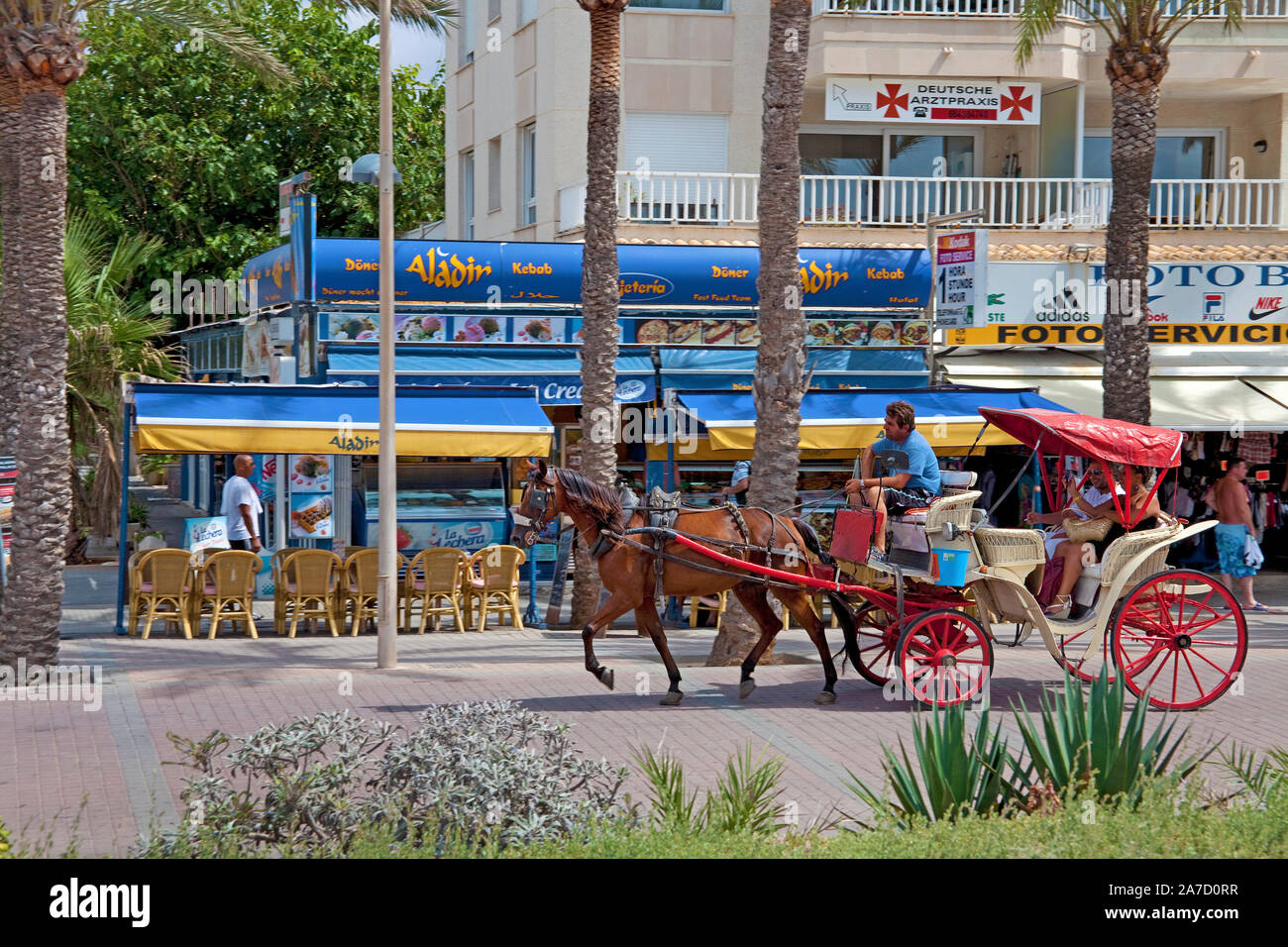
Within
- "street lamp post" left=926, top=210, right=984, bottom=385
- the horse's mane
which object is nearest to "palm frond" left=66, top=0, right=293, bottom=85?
"street lamp post" left=926, top=210, right=984, bottom=385

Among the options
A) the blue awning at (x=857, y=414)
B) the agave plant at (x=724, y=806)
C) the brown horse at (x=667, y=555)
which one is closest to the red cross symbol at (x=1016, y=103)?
the blue awning at (x=857, y=414)

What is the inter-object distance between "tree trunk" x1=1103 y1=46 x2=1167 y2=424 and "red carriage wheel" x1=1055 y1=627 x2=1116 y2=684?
11.6 ft

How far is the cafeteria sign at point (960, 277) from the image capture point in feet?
61.9

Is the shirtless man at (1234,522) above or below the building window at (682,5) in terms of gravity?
below

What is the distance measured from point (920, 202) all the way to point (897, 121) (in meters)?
1.49

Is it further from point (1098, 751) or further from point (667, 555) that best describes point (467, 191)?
point (1098, 751)

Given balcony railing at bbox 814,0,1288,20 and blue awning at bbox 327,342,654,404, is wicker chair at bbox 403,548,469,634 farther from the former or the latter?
balcony railing at bbox 814,0,1288,20

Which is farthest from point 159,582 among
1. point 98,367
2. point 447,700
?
point 98,367

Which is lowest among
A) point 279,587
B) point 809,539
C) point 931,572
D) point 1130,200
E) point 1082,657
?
point 1082,657

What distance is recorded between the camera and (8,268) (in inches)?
603

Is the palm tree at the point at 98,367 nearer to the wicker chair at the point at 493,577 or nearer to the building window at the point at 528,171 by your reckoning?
the building window at the point at 528,171

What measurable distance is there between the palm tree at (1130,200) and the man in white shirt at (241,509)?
10425 mm

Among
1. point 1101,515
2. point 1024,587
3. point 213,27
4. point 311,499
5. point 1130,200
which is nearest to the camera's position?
point 1024,587
